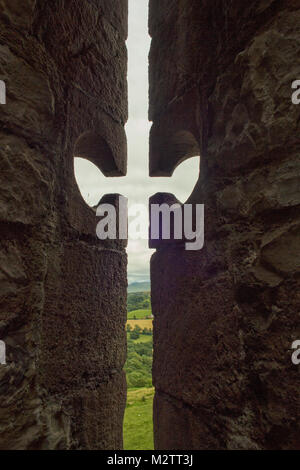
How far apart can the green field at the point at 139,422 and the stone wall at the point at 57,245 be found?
23.7 feet

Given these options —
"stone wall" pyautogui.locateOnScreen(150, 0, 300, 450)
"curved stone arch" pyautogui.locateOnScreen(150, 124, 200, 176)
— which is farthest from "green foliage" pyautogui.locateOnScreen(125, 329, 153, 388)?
"stone wall" pyautogui.locateOnScreen(150, 0, 300, 450)

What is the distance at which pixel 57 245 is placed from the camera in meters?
1.34

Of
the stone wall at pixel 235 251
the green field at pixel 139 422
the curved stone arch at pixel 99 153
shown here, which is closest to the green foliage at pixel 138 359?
the green field at pixel 139 422

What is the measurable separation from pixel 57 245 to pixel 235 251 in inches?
25.6

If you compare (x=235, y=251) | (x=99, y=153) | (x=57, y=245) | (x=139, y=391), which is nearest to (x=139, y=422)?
(x=139, y=391)

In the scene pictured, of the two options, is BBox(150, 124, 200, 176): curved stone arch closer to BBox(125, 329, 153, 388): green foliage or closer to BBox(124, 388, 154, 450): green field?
BBox(125, 329, 153, 388): green foliage

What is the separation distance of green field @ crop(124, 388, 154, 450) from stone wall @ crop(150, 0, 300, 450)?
24.3 ft

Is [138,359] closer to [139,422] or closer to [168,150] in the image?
[139,422]

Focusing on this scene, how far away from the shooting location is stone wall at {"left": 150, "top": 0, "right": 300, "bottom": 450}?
0.96 m

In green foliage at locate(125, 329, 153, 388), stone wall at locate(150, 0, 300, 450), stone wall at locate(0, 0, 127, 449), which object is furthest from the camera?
green foliage at locate(125, 329, 153, 388)

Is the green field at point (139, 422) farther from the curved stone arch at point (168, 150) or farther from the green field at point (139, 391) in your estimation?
the curved stone arch at point (168, 150)

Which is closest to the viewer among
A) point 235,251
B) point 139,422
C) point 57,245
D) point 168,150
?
point 235,251

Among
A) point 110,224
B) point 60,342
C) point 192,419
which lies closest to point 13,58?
point 110,224
